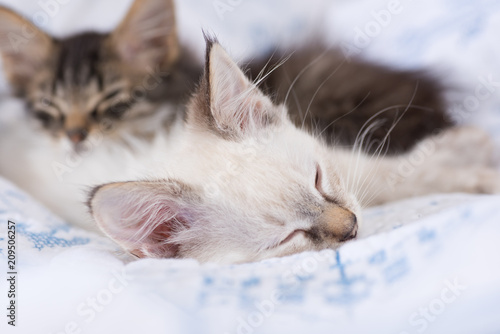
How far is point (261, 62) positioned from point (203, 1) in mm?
587

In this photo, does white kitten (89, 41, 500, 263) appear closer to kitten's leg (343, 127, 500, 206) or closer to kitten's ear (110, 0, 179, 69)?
kitten's leg (343, 127, 500, 206)

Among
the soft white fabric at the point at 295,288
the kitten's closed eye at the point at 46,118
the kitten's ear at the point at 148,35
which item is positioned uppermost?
the kitten's ear at the point at 148,35

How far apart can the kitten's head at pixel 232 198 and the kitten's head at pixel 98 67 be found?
547 millimetres

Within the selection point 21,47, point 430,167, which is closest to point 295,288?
point 430,167

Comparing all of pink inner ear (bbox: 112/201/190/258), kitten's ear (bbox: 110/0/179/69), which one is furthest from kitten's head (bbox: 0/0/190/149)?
pink inner ear (bbox: 112/201/190/258)

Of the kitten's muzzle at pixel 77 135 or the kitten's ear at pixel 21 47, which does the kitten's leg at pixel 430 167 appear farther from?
the kitten's ear at pixel 21 47

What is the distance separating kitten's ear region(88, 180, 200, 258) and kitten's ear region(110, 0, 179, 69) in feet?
2.61

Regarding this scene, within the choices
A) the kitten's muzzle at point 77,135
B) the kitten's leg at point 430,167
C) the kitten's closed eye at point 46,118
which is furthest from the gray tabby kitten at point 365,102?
the kitten's closed eye at point 46,118

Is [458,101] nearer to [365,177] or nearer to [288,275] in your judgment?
[365,177]

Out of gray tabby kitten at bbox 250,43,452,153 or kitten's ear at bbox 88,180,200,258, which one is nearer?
kitten's ear at bbox 88,180,200,258

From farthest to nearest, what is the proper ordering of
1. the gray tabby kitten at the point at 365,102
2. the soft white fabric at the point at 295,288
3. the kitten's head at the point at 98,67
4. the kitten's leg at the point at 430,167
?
the kitten's head at the point at 98,67 < the gray tabby kitten at the point at 365,102 < the kitten's leg at the point at 430,167 < the soft white fabric at the point at 295,288

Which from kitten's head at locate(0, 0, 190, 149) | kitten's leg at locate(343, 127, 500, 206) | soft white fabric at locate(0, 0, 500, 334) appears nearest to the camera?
soft white fabric at locate(0, 0, 500, 334)

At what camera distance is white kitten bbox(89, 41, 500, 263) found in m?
1.01

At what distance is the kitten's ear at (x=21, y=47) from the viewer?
163cm
